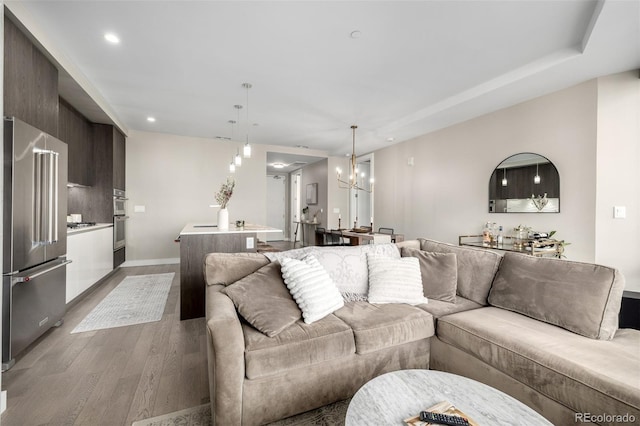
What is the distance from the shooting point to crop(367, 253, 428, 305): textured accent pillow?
216cm

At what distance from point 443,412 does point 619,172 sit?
3.51 meters

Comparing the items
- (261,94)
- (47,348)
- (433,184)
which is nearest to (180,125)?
(261,94)

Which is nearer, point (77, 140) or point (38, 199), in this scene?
point (38, 199)

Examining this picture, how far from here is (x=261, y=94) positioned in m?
3.75

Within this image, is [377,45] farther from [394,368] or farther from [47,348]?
[47,348]

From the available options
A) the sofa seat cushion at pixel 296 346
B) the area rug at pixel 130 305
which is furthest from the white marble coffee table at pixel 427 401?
the area rug at pixel 130 305

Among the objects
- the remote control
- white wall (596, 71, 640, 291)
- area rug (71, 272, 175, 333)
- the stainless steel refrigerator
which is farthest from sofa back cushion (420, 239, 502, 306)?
the stainless steel refrigerator

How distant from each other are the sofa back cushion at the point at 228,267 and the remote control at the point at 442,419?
1.45m

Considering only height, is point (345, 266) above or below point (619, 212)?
below

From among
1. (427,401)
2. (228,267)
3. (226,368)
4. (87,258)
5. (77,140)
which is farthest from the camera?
(77,140)

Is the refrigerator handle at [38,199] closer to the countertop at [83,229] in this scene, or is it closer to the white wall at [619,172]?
the countertop at [83,229]

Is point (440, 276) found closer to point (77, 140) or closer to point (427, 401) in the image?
point (427, 401)

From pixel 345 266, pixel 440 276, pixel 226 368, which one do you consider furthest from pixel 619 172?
pixel 226 368

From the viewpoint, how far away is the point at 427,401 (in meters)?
1.13
